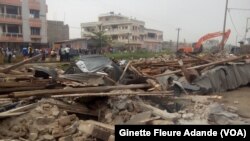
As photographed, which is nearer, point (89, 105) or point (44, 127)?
point (44, 127)

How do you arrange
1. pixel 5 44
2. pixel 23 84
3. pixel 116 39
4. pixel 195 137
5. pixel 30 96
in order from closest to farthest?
pixel 195 137, pixel 30 96, pixel 23 84, pixel 5 44, pixel 116 39

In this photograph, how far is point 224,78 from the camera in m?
12.6

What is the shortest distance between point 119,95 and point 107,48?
34869mm

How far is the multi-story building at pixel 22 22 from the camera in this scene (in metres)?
36.6

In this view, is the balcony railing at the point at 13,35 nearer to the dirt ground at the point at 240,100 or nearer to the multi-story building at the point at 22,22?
the multi-story building at the point at 22,22

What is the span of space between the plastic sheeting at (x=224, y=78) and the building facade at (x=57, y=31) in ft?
121

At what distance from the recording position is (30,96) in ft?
24.6

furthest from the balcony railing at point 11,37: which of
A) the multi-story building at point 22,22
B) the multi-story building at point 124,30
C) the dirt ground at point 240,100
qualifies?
the dirt ground at point 240,100

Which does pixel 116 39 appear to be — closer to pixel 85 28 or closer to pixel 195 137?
pixel 85 28

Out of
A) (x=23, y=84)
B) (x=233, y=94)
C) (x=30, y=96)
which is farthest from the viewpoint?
(x=233, y=94)

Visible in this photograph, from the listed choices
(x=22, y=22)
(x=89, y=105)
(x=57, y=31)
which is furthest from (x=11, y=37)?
→ (x=89, y=105)

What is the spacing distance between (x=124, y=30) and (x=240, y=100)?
49772mm

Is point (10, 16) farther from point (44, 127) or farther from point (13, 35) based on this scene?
point (44, 127)

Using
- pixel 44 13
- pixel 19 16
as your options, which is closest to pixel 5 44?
pixel 19 16
